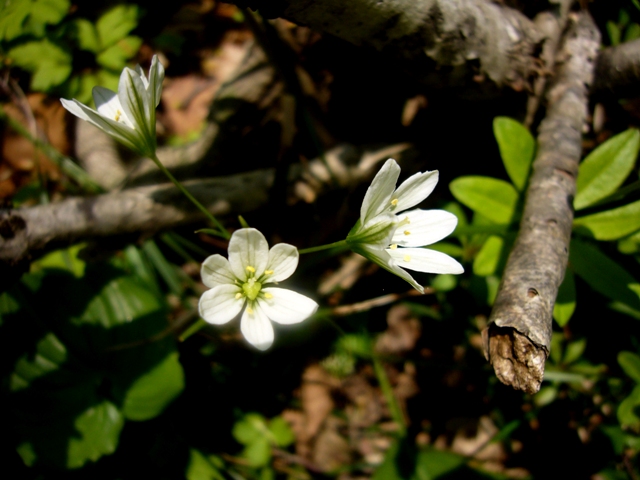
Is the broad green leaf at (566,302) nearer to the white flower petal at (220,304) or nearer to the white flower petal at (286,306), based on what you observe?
the white flower petal at (286,306)

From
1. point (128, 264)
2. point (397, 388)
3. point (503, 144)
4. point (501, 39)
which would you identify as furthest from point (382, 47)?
point (397, 388)

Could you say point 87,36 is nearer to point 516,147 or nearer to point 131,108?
point 131,108

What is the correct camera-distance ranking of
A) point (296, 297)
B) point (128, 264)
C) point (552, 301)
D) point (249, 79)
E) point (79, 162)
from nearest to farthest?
point (552, 301), point (296, 297), point (128, 264), point (249, 79), point (79, 162)

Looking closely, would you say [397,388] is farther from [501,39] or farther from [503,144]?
[501,39]

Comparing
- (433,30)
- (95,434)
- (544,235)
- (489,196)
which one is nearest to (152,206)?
(95,434)

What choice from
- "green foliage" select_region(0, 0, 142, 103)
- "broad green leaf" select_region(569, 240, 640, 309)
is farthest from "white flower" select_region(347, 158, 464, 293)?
"green foliage" select_region(0, 0, 142, 103)

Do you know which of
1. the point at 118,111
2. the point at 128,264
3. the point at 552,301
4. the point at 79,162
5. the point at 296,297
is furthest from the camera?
the point at 79,162
